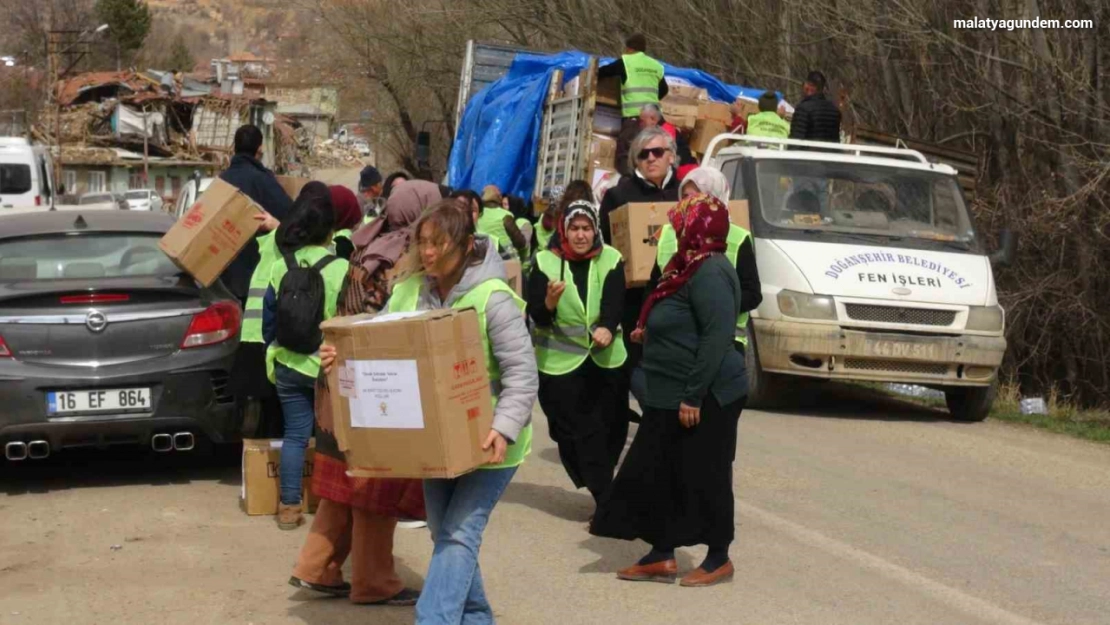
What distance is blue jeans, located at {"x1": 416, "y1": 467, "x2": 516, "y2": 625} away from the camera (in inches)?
205

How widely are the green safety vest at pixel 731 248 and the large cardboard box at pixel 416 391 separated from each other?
2509mm

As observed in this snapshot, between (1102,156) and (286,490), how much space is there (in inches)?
393

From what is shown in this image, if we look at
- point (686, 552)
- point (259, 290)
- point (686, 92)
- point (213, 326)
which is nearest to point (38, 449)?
point (213, 326)

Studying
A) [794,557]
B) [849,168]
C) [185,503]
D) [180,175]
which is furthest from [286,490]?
[180,175]

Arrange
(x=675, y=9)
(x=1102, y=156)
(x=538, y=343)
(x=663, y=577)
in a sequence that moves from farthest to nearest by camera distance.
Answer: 1. (x=675, y=9)
2. (x=1102, y=156)
3. (x=538, y=343)
4. (x=663, y=577)

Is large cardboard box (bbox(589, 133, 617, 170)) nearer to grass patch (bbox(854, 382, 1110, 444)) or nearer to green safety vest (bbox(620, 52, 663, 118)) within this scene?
green safety vest (bbox(620, 52, 663, 118))

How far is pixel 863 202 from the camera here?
1300cm

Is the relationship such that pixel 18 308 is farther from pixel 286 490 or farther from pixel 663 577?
pixel 663 577

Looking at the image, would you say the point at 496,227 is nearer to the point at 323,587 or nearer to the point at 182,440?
the point at 182,440

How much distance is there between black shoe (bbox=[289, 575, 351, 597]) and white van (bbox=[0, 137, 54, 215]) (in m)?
23.6

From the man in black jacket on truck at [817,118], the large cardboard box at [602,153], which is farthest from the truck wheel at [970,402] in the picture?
the large cardboard box at [602,153]

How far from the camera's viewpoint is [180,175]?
8025 centimetres

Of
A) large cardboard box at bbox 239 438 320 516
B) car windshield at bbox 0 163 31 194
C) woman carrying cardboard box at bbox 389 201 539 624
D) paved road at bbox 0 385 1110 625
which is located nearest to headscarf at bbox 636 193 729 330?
paved road at bbox 0 385 1110 625

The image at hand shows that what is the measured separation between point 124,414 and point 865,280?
19.8 feet
